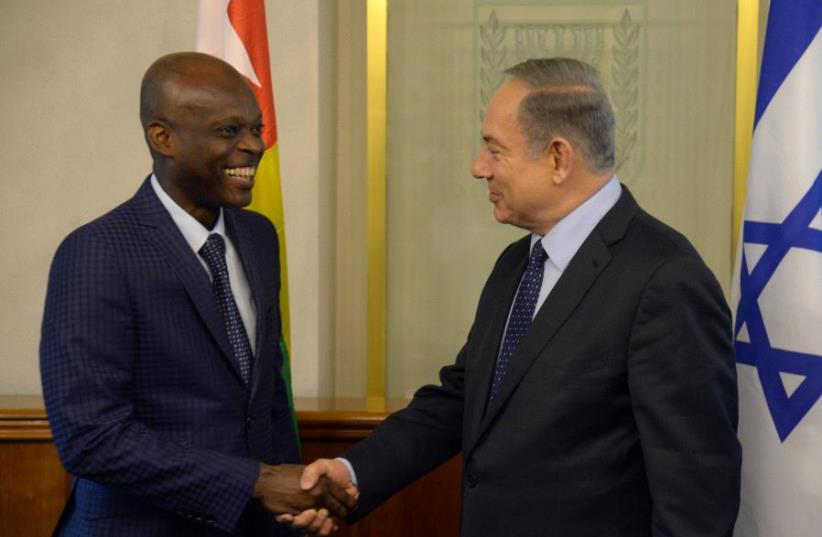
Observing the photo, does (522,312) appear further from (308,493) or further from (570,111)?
(308,493)

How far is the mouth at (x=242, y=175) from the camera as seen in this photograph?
2.11 m

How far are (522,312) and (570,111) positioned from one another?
39 centimetres

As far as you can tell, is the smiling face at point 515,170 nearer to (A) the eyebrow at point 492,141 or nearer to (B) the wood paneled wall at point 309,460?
A: (A) the eyebrow at point 492,141

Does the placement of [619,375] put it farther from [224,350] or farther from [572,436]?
[224,350]

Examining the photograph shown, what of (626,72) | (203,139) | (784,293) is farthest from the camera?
(626,72)

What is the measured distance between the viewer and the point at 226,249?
2182mm

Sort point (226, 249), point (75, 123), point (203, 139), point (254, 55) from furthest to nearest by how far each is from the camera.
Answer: point (75, 123) < point (254, 55) < point (226, 249) < point (203, 139)

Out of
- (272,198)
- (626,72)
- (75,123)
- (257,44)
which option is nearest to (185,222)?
(272,198)

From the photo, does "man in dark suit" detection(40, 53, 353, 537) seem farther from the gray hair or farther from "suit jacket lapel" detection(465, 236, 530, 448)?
the gray hair

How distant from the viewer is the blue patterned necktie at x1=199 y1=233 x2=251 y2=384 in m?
2.07

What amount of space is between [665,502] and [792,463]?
54cm

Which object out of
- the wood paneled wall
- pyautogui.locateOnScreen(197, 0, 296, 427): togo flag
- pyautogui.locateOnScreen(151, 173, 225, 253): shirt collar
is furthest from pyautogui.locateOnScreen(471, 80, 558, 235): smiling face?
the wood paneled wall

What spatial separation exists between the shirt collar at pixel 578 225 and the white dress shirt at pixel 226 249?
0.58 m

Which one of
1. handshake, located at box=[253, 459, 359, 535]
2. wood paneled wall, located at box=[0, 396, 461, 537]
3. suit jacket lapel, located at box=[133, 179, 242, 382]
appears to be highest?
suit jacket lapel, located at box=[133, 179, 242, 382]
